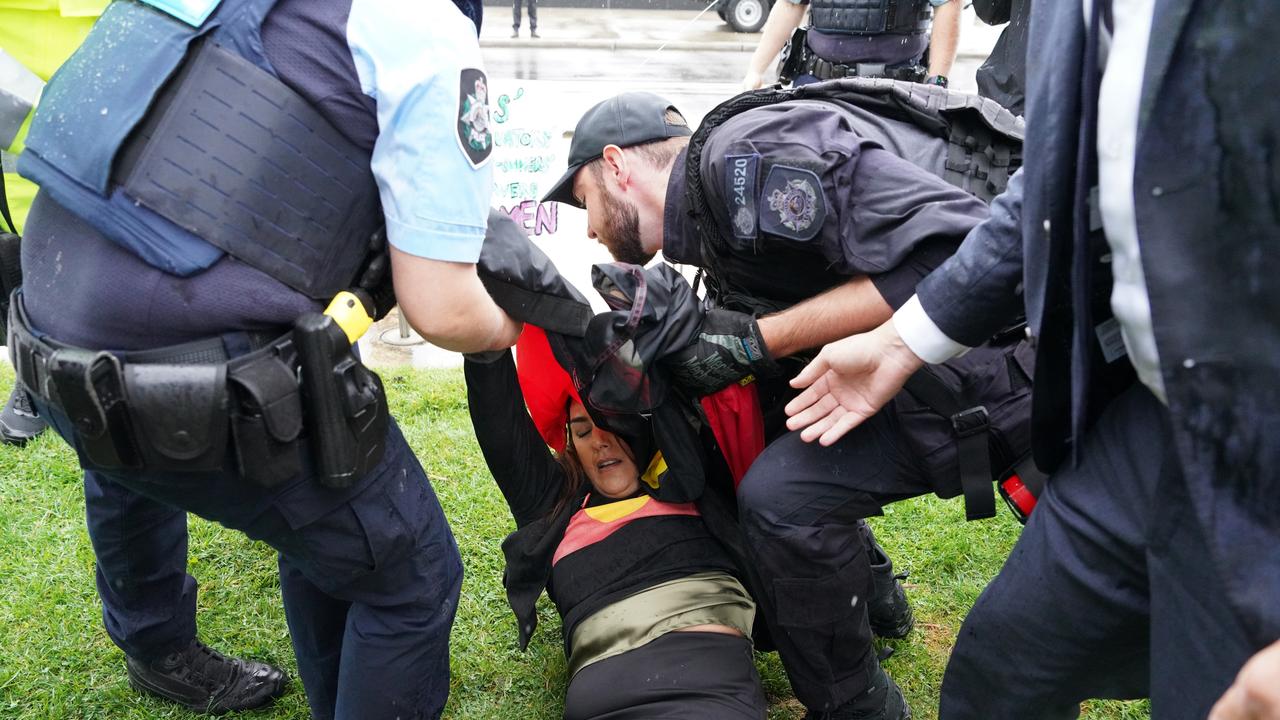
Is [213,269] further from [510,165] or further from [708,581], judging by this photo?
[510,165]

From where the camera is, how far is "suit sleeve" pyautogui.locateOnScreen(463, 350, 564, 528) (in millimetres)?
2088

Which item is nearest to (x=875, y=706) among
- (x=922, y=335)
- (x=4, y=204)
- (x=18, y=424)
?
(x=922, y=335)

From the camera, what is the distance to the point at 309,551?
1.61 meters

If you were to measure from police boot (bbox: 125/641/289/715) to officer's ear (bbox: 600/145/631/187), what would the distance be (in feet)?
4.86

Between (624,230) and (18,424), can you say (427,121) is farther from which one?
(18,424)

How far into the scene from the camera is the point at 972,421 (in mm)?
2012

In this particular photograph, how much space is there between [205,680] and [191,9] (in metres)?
1.59

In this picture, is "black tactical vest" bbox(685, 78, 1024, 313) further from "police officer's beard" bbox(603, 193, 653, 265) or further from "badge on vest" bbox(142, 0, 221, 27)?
"badge on vest" bbox(142, 0, 221, 27)

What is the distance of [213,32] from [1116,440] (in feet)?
4.34

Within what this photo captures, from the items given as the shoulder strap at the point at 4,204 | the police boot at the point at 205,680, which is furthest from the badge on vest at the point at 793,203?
the police boot at the point at 205,680

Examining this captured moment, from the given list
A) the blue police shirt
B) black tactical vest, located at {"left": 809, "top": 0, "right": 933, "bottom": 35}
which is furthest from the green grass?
black tactical vest, located at {"left": 809, "top": 0, "right": 933, "bottom": 35}

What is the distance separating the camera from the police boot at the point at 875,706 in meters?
2.17

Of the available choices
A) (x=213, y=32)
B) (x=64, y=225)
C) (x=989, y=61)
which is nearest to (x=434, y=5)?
(x=213, y=32)

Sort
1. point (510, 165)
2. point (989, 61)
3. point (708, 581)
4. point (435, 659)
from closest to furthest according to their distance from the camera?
point (435, 659) < point (708, 581) < point (989, 61) < point (510, 165)
